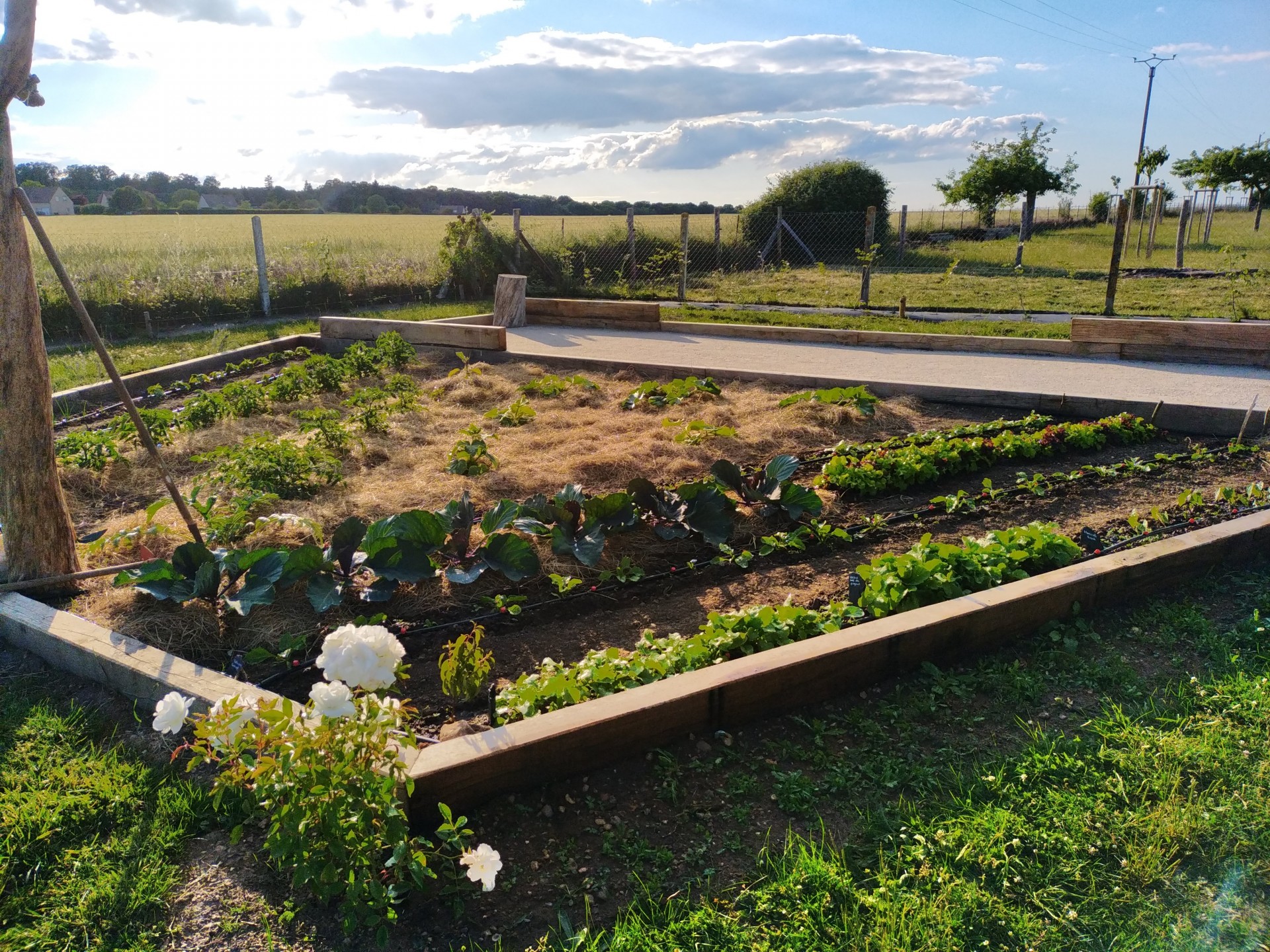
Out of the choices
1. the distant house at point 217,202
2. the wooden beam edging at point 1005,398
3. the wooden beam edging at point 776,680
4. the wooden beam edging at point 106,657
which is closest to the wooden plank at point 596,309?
the wooden beam edging at point 1005,398

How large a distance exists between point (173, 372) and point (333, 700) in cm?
700

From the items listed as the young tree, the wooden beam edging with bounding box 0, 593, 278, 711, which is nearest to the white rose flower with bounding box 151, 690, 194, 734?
Result: the wooden beam edging with bounding box 0, 593, 278, 711

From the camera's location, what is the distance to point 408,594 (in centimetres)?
347

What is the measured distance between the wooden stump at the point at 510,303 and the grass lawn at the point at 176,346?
788 mm

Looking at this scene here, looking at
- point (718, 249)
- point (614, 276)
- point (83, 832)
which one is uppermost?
point (718, 249)

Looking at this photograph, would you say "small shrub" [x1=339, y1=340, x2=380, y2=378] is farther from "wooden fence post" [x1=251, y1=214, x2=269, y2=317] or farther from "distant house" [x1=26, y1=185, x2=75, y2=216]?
"distant house" [x1=26, y1=185, x2=75, y2=216]

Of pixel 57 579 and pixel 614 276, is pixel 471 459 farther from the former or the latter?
pixel 614 276

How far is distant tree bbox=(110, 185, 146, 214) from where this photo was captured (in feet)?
139

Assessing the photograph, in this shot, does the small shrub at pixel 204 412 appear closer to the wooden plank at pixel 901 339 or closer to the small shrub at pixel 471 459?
the small shrub at pixel 471 459

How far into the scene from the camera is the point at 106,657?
9.51ft

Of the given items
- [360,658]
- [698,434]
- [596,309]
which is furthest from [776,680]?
[596,309]

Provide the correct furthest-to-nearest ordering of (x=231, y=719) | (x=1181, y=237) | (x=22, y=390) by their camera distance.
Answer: (x=1181, y=237)
(x=22, y=390)
(x=231, y=719)

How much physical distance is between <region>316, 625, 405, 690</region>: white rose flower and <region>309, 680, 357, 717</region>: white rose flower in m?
0.03

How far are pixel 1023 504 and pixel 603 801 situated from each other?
3.15 metres
